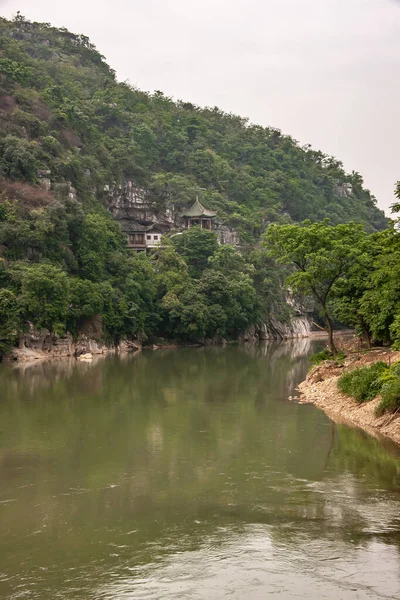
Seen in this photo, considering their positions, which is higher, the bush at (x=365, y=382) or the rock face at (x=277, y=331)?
the rock face at (x=277, y=331)

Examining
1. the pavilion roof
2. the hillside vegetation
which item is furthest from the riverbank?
the pavilion roof

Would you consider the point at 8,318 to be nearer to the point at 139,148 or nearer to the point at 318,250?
the point at 318,250

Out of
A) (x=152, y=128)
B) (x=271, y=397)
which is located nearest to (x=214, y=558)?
(x=271, y=397)

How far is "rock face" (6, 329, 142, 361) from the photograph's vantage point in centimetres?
4312

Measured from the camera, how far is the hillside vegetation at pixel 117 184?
47.2 m

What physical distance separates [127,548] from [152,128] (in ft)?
265

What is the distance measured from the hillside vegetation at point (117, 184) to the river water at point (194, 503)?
897 inches

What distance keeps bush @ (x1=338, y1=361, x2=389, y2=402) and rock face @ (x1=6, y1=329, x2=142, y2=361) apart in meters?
25.4

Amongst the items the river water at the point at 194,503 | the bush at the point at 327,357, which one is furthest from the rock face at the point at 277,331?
the river water at the point at 194,503

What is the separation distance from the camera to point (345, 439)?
1836 centimetres

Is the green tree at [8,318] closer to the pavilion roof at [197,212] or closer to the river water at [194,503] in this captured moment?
the river water at [194,503]

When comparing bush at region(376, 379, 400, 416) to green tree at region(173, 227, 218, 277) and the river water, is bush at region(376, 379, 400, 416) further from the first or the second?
green tree at region(173, 227, 218, 277)

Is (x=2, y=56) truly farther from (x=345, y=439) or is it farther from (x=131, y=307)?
(x=345, y=439)

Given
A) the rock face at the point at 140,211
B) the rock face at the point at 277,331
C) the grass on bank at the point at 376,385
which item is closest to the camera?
the grass on bank at the point at 376,385
